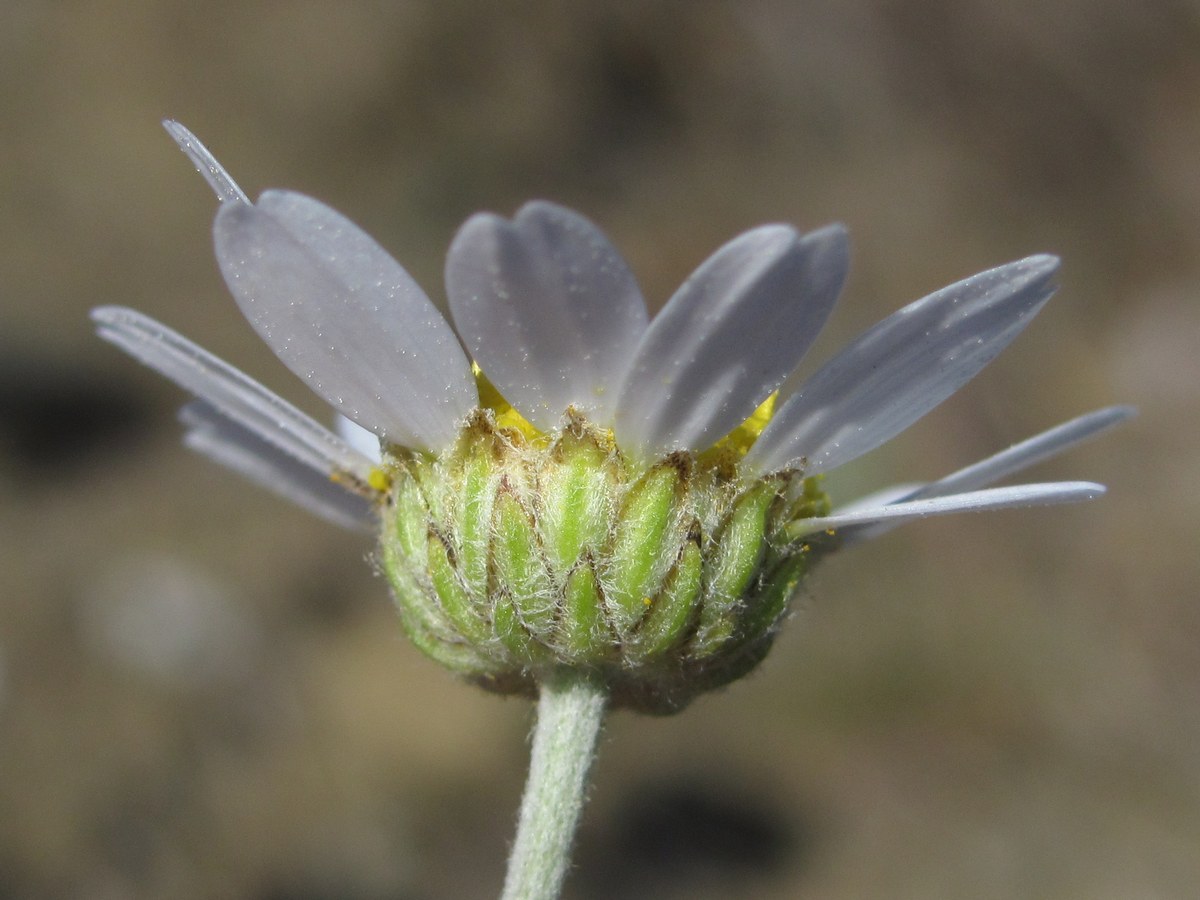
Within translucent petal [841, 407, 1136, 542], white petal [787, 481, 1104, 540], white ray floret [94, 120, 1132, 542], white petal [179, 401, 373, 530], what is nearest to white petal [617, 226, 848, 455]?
white ray floret [94, 120, 1132, 542]

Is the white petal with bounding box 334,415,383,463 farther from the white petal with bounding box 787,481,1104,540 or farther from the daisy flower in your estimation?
the white petal with bounding box 787,481,1104,540

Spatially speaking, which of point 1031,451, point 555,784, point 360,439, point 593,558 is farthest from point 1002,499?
point 360,439

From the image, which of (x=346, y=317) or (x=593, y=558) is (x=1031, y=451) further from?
(x=346, y=317)

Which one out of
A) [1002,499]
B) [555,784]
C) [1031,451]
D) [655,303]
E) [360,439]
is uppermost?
[655,303]

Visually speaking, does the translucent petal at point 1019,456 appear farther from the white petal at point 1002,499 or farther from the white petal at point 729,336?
the white petal at point 729,336

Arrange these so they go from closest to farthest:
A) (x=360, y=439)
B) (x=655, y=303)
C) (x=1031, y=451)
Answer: (x=1031, y=451) → (x=360, y=439) → (x=655, y=303)

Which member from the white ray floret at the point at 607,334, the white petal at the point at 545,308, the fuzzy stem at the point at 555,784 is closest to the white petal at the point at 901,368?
the white ray floret at the point at 607,334
